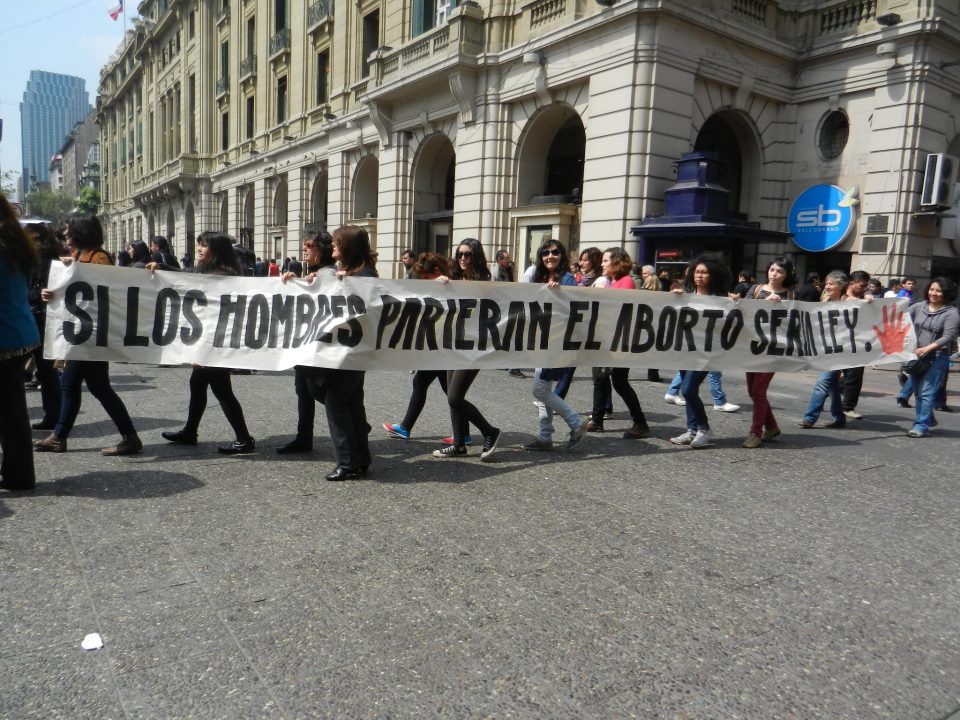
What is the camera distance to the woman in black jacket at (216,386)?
17.3 ft

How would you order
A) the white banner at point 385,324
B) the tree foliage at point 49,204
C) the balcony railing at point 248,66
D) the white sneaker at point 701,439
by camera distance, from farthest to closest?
the tree foliage at point 49,204 → the balcony railing at point 248,66 → the white sneaker at point 701,439 → the white banner at point 385,324

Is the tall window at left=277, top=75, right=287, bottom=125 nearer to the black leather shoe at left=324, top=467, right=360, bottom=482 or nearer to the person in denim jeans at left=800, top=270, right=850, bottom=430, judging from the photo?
the person in denim jeans at left=800, top=270, right=850, bottom=430

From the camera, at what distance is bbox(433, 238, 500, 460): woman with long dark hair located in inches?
213

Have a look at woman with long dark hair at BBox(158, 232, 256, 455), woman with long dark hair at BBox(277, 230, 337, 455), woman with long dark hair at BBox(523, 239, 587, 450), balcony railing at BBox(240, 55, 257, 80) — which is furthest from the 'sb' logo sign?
balcony railing at BBox(240, 55, 257, 80)

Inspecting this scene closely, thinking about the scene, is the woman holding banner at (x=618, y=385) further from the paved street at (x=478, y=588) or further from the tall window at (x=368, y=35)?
the tall window at (x=368, y=35)

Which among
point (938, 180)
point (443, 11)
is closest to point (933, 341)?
point (938, 180)

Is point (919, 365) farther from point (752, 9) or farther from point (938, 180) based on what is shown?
point (752, 9)

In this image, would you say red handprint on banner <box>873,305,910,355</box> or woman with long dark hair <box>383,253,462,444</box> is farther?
red handprint on banner <box>873,305,910,355</box>

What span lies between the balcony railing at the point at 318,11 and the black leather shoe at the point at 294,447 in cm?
2432

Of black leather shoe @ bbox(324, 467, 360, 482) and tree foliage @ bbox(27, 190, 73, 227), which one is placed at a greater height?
tree foliage @ bbox(27, 190, 73, 227)

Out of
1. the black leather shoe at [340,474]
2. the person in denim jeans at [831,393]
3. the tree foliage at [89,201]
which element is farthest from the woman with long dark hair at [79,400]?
the tree foliage at [89,201]

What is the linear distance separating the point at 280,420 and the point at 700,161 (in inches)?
412

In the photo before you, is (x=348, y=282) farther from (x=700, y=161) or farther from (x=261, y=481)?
(x=700, y=161)

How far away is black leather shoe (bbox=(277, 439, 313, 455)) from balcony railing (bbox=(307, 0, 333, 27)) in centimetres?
2432
